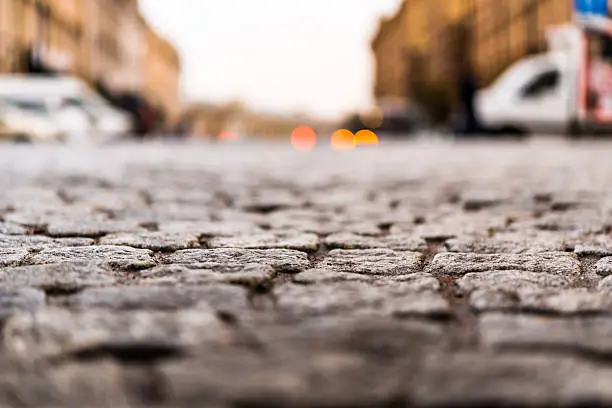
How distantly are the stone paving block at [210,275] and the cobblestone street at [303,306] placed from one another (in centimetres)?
1

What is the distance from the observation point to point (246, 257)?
3832 millimetres

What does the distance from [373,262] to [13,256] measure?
1.36 metres

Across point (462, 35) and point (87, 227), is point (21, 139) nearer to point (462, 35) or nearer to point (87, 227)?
point (87, 227)

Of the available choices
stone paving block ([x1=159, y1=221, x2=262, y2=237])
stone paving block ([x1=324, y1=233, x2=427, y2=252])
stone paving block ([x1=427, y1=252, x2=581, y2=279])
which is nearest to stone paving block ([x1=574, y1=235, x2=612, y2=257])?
stone paving block ([x1=427, y1=252, x2=581, y2=279])

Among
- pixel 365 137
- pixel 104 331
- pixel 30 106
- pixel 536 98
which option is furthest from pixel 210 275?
pixel 365 137

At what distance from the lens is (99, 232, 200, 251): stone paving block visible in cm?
425

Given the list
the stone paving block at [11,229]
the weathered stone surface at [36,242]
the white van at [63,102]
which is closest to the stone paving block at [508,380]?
the weathered stone surface at [36,242]

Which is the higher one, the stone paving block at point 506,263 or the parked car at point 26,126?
the parked car at point 26,126

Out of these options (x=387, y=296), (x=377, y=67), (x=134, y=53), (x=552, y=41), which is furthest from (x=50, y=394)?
(x=377, y=67)

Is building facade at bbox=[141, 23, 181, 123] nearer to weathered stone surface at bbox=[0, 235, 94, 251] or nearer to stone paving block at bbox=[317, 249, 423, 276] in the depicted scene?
weathered stone surface at bbox=[0, 235, 94, 251]

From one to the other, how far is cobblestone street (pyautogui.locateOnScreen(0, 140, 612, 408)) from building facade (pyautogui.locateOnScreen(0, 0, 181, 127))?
30830mm

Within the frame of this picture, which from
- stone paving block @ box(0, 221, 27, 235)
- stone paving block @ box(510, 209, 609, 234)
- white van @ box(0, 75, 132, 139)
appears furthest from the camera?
white van @ box(0, 75, 132, 139)

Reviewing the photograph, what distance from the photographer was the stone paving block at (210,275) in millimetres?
3201

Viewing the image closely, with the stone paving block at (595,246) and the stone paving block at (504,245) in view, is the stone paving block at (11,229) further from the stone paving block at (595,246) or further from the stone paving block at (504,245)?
the stone paving block at (595,246)
